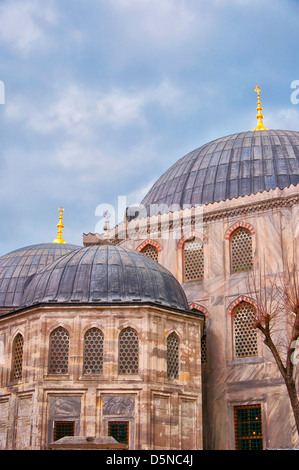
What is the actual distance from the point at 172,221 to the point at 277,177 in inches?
177

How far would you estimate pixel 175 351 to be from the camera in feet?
73.8

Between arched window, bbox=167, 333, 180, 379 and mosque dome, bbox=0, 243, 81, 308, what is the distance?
11.7 meters

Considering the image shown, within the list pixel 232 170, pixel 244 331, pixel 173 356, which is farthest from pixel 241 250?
pixel 173 356

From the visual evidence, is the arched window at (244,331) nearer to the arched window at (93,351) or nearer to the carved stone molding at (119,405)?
the carved stone molding at (119,405)

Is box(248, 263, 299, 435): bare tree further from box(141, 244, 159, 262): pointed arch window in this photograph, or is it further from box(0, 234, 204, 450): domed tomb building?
box(141, 244, 159, 262): pointed arch window

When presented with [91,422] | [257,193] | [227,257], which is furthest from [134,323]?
[257,193]

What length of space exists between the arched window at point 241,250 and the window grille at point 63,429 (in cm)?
886

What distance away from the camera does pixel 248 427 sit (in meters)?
24.1

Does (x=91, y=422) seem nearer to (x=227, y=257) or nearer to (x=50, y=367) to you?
(x=50, y=367)

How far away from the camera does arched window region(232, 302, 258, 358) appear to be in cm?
2495

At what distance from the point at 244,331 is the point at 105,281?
5775mm

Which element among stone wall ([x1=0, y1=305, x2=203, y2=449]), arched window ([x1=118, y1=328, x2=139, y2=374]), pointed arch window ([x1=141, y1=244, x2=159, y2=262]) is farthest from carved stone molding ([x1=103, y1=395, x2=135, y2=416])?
pointed arch window ([x1=141, y1=244, x2=159, y2=262])

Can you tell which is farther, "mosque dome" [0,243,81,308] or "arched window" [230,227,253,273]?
"mosque dome" [0,243,81,308]

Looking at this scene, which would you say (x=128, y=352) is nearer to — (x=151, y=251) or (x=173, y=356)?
(x=173, y=356)
